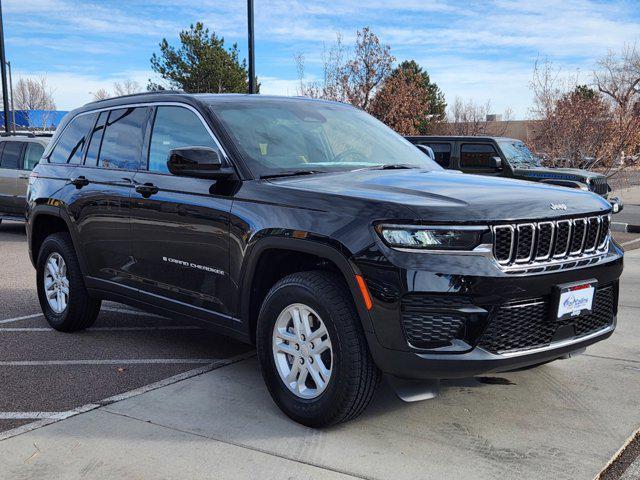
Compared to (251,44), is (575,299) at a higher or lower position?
lower

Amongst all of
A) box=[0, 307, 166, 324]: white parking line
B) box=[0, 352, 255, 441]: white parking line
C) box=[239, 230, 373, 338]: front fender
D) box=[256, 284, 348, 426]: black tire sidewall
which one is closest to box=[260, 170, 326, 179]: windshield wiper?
box=[239, 230, 373, 338]: front fender

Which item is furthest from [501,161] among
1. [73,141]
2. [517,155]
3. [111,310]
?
[73,141]

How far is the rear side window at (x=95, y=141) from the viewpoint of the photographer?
5672 mm

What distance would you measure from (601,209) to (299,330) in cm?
183

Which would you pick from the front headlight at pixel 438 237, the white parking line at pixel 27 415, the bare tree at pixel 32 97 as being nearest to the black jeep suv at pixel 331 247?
the front headlight at pixel 438 237

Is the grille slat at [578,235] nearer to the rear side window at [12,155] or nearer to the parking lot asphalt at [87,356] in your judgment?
the parking lot asphalt at [87,356]

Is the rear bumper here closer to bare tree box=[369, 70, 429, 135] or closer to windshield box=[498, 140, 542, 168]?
windshield box=[498, 140, 542, 168]

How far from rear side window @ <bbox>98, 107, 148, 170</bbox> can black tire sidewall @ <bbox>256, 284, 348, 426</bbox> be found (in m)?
1.84

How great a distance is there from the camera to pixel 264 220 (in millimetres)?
4012

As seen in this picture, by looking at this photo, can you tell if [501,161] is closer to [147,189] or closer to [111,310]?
[111,310]

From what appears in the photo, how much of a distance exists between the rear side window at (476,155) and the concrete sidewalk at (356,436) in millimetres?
8478

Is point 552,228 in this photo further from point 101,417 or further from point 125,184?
point 125,184

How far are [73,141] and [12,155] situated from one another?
28.1 ft

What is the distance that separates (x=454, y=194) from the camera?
3.69 m
